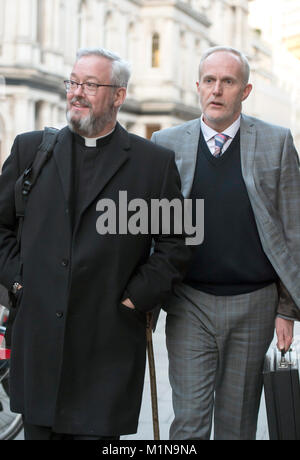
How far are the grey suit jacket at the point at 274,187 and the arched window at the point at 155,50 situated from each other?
42.6m

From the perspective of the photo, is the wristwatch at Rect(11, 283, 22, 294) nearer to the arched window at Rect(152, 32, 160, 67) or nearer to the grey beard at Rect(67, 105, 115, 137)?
the grey beard at Rect(67, 105, 115, 137)

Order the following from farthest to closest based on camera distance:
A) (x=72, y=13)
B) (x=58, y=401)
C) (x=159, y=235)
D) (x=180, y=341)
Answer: (x=72, y=13)
(x=180, y=341)
(x=159, y=235)
(x=58, y=401)

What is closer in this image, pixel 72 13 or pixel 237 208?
pixel 237 208

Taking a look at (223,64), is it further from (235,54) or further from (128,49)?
(128,49)

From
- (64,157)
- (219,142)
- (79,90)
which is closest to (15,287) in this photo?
(64,157)

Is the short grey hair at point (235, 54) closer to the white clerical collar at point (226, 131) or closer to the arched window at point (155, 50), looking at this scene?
the white clerical collar at point (226, 131)

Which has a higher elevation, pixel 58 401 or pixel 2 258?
pixel 2 258

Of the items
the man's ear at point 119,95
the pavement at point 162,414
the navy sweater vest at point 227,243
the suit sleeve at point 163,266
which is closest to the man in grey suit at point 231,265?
the navy sweater vest at point 227,243

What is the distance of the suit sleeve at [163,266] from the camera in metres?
3.11

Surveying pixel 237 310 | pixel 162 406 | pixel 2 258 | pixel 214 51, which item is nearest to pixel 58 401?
pixel 2 258

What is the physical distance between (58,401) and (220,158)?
4.08 feet

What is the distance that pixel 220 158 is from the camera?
3500mm

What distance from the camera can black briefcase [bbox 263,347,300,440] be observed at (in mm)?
3264

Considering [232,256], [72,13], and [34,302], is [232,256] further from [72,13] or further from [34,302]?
[72,13]
